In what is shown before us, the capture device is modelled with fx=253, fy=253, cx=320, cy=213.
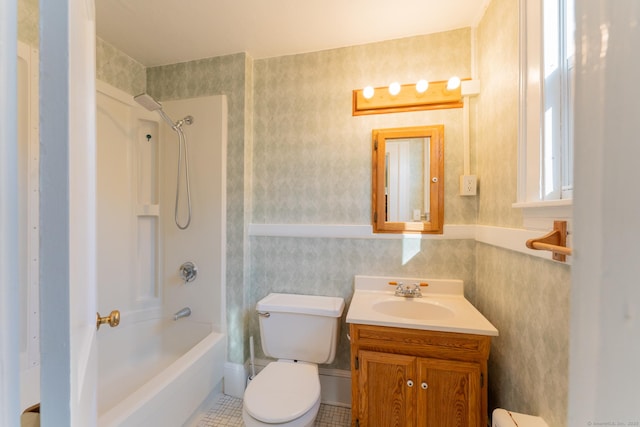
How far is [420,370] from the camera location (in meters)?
1.21

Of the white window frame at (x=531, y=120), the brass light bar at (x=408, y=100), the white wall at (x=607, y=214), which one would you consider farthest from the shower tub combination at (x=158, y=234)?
the white wall at (x=607, y=214)

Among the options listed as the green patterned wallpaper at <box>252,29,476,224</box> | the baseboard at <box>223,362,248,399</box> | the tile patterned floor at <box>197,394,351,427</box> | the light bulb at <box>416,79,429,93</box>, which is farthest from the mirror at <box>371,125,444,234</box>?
the baseboard at <box>223,362,248,399</box>

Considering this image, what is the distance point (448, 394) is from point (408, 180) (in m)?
1.15

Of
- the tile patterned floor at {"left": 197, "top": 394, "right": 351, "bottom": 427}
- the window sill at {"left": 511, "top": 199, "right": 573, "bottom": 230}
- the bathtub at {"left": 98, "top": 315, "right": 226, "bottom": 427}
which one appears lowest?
the tile patterned floor at {"left": 197, "top": 394, "right": 351, "bottom": 427}

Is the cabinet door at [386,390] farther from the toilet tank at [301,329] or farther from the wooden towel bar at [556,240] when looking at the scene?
the wooden towel bar at [556,240]

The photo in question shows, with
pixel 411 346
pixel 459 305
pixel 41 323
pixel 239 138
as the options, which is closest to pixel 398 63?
pixel 239 138

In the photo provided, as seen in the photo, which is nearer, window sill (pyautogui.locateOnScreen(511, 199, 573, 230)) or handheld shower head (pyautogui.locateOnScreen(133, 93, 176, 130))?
window sill (pyautogui.locateOnScreen(511, 199, 573, 230))

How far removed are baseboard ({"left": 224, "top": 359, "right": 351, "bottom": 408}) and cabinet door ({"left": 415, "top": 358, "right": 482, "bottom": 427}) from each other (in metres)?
0.60

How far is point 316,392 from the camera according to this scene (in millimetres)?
1267

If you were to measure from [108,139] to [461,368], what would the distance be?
2.54 meters

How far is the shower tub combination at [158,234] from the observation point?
173cm

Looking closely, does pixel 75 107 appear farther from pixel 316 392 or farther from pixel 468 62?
pixel 468 62

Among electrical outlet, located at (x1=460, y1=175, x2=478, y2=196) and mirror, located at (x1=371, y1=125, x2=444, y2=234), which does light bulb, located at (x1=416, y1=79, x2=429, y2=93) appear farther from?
electrical outlet, located at (x1=460, y1=175, x2=478, y2=196)

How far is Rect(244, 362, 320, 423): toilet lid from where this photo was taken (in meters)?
1.12
